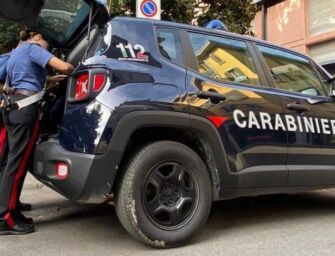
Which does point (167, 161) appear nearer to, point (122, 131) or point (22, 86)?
point (122, 131)

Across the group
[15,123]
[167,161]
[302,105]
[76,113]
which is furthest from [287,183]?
[15,123]

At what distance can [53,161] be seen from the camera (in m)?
4.02

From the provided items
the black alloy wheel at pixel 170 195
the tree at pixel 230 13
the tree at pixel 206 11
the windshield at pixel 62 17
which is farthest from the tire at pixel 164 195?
the tree at pixel 230 13

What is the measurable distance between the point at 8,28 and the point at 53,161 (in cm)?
667

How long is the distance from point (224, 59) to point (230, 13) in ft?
12.2

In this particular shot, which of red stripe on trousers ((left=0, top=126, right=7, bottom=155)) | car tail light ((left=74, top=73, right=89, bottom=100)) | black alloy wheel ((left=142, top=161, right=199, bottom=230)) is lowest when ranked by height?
Result: black alloy wheel ((left=142, top=161, right=199, bottom=230))

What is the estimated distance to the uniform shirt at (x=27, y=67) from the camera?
14.5 ft

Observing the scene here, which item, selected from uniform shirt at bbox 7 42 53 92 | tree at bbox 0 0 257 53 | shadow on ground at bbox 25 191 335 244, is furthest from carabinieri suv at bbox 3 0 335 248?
tree at bbox 0 0 257 53

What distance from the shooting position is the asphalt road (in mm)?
4102

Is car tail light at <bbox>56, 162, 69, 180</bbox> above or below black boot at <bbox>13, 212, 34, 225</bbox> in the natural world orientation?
above

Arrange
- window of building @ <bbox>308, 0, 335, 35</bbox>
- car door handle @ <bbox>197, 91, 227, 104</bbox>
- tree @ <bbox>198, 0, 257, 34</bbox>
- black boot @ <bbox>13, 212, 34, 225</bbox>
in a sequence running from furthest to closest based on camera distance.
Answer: window of building @ <bbox>308, 0, 335, 35</bbox>, tree @ <bbox>198, 0, 257, 34</bbox>, black boot @ <bbox>13, 212, 34, 225</bbox>, car door handle @ <bbox>197, 91, 227, 104</bbox>

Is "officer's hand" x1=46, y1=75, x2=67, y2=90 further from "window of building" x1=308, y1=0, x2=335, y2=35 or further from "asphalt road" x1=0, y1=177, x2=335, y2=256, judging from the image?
"window of building" x1=308, y1=0, x2=335, y2=35

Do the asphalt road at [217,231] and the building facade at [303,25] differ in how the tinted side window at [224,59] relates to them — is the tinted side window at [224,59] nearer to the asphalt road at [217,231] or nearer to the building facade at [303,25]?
the asphalt road at [217,231]

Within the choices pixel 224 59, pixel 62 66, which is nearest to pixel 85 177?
pixel 62 66
